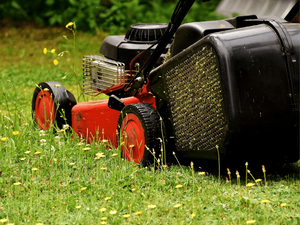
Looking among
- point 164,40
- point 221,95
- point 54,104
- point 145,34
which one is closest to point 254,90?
point 221,95

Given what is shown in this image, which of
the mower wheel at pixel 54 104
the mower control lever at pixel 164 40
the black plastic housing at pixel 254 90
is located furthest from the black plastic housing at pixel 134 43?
the black plastic housing at pixel 254 90

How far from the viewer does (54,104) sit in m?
3.35

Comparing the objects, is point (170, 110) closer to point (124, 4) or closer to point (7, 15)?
point (124, 4)

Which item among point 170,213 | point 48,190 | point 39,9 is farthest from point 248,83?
point 39,9

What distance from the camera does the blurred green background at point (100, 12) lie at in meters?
7.59

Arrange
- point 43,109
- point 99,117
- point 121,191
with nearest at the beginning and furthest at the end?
point 121,191 → point 99,117 → point 43,109

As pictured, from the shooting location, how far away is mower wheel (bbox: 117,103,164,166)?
8.60 ft

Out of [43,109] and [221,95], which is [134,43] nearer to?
[43,109]

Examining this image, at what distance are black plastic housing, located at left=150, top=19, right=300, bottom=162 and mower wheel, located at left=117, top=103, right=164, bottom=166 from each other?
1.18 ft

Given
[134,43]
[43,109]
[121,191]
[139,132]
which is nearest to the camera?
[121,191]

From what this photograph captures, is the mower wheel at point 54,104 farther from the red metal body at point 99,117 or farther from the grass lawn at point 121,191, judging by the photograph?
the grass lawn at point 121,191

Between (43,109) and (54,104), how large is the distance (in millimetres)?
214

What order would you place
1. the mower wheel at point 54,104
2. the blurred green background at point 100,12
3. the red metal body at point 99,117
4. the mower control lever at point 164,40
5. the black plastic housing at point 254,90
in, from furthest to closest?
the blurred green background at point 100,12 → the mower wheel at point 54,104 → the red metal body at point 99,117 → the mower control lever at point 164,40 → the black plastic housing at point 254,90

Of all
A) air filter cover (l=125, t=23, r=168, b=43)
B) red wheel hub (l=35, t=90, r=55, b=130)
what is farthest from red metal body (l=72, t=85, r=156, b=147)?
air filter cover (l=125, t=23, r=168, b=43)
